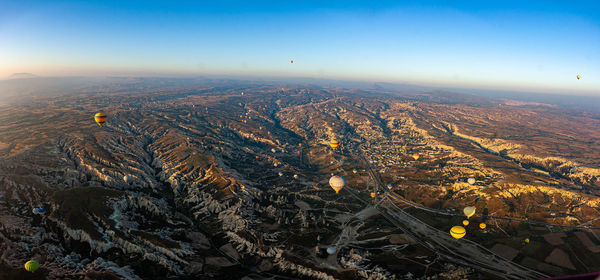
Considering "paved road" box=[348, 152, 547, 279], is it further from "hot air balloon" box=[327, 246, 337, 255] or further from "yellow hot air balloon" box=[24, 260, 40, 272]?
"yellow hot air balloon" box=[24, 260, 40, 272]

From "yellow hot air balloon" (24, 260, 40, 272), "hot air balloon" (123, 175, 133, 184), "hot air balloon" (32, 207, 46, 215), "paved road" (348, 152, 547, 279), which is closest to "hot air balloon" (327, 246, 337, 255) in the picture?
"paved road" (348, 152, 547, 279)

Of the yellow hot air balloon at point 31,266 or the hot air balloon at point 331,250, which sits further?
the hot air balloon at point 331,250

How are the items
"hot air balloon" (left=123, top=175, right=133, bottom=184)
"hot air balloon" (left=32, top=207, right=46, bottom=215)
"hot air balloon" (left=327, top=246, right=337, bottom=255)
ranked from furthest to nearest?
1. "hot air balloon" (left=123, top=175, right=133, bottom=184)
2. "hot air balloon" (left=327, top=246, right=337, bottom=255)
3. "hot air balloon" (left=32, top=207, right=46, bottom=215)

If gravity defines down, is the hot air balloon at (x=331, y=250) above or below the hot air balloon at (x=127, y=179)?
below

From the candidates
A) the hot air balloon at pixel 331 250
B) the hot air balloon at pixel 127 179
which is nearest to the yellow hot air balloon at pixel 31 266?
the hot air balloon at pixel 127 179

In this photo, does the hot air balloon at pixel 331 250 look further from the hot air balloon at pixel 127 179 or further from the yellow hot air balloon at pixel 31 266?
the hot air balloon at pixel 127 179

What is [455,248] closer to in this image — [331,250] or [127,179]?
[331,250]

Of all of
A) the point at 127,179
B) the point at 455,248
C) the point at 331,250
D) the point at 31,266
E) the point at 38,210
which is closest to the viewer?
the point at 31,266

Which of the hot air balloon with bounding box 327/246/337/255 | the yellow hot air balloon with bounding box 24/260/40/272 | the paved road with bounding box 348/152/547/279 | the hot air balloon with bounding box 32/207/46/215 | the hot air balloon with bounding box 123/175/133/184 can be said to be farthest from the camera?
the hot air balloon with bounding box 123/175/133/184

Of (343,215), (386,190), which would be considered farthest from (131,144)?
(386,190)

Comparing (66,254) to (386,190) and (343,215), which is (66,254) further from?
(386,190)

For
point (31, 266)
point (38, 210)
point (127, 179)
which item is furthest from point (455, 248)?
point (127, 179)
